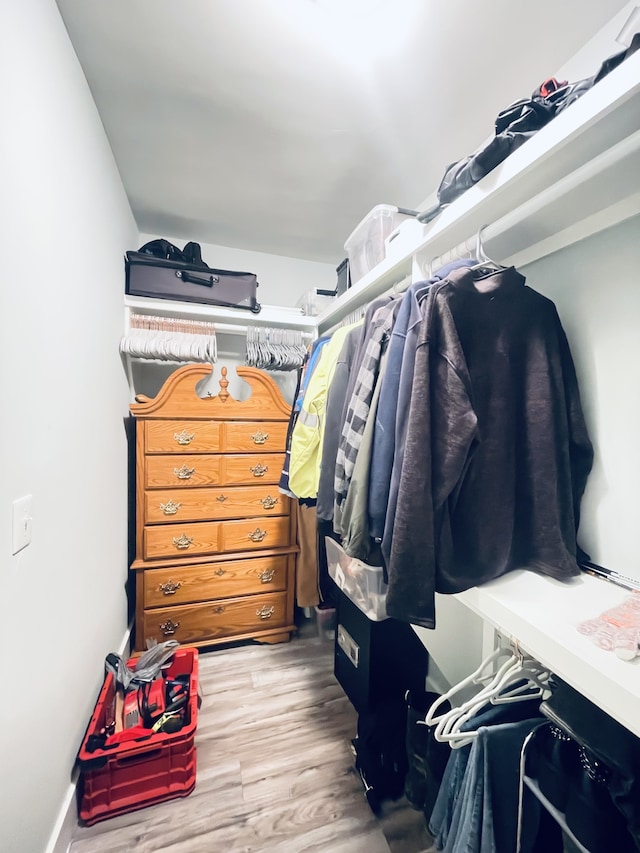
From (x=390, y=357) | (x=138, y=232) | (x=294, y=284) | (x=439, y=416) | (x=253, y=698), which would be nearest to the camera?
(x=439, y=416)

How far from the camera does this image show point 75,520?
3.66ft

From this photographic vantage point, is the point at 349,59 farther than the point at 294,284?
No

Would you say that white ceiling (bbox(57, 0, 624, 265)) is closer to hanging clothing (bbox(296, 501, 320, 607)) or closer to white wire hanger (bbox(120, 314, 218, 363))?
white wire hanger (bbox(120, 314, 218, 363))

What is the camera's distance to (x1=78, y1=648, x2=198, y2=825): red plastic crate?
1093 millimetres

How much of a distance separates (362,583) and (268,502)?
2.76 feet

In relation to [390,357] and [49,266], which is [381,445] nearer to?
[390,357]

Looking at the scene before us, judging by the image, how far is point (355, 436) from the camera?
3.04 feet

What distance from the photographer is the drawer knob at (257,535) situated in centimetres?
193

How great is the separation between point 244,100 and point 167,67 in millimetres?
248

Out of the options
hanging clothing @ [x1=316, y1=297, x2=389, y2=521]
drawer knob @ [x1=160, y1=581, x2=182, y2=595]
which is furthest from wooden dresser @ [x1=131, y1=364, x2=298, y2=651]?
hanging clothing @ [x1=316, y1=297, x2=389, y2=521]

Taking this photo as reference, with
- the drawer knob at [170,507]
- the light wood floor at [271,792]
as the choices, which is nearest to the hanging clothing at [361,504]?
the light wood floor at [271,792]

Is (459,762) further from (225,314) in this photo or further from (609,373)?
(225,314)

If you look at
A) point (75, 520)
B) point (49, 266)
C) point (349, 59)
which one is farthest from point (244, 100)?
point (75, 520)

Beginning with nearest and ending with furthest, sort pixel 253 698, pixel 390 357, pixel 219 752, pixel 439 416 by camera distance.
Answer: pixel 439 416, pixel 390 357, pixel 219 752, pixel 253 698
